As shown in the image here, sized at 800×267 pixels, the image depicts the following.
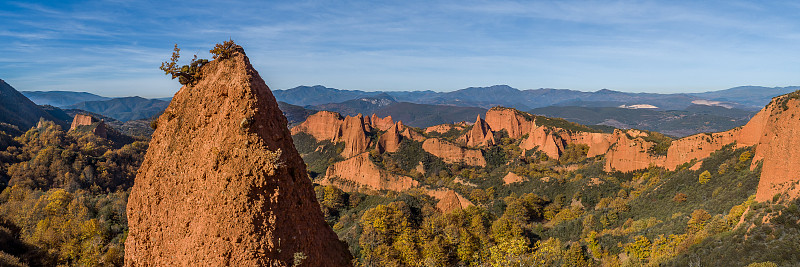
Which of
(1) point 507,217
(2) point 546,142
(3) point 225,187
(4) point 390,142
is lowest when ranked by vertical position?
(1) point 507,217

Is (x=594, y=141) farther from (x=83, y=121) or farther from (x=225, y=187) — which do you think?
(x=83, y=121)

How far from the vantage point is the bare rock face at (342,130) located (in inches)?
3600

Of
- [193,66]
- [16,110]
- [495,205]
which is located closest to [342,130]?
[495,205]

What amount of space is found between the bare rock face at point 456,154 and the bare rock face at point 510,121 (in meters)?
22.7

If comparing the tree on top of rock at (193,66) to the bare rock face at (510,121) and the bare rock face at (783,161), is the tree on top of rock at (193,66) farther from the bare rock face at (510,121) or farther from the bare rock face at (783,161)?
the bare rock face at (510,121)

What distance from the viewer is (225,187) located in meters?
7.86

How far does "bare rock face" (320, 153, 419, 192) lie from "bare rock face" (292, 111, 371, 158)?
17407 mm

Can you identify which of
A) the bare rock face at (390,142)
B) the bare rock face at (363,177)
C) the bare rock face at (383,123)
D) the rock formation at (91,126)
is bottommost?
the bare rock face at (363,177)

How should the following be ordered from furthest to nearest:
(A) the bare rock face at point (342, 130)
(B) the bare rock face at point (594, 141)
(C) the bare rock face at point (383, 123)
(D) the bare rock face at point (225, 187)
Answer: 1. (C) the bare rock face at point (383, 123)
2. (A) the bare rock face at point (342, 130)
3. (B) the bare rock face at point (594, 141)
4. (D) the bare rock face at point (225, 187)

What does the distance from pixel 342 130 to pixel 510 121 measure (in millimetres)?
44889

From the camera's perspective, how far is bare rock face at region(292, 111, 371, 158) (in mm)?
91438

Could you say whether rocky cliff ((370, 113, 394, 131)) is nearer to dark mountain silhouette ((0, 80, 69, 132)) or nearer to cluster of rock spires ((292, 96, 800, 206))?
cluster of rock spires ((292, 96, 800, 206))

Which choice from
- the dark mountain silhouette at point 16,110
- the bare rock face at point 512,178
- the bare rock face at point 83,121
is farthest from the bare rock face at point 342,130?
the dark mountain silhouette at point 16,110

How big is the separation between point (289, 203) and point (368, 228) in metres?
27.2
